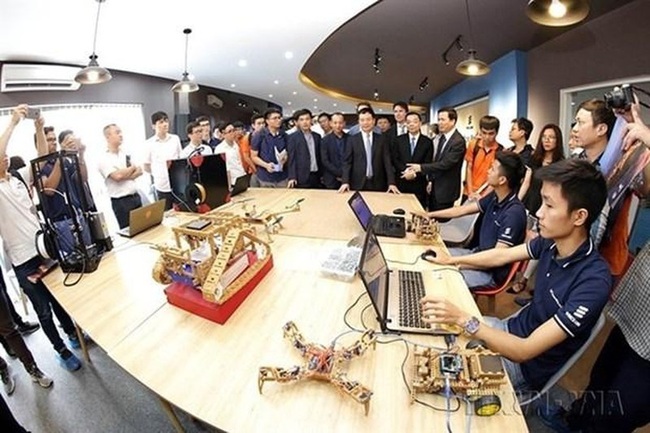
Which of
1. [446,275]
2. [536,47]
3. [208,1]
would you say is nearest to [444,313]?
[446,275]

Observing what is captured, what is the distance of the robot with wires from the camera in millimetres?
1689

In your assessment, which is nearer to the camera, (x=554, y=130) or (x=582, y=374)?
(x=582, y=374)

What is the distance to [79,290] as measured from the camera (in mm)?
1536

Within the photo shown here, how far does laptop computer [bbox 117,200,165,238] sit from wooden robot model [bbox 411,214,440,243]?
1.86m

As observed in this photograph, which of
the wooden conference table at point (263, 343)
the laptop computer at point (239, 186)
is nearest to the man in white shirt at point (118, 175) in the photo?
the laptop computer at point (239, 186)

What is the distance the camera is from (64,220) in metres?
1.76

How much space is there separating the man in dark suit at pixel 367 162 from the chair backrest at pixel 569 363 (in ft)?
8.02

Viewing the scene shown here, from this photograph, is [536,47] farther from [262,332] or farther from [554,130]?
[262,332]

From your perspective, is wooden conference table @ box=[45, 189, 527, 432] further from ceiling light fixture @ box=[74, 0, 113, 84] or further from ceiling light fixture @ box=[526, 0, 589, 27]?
ceiling light fixture @ box=[74, 0, 113, 84]

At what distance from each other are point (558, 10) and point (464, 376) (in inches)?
74.3

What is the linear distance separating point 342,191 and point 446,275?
1913mm

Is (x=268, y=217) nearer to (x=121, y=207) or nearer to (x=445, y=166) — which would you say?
(x=121, y=207)

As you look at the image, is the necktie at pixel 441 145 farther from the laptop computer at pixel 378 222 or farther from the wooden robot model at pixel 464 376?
the wooden robot model at pixel 464 376

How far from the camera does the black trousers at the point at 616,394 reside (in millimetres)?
1148
